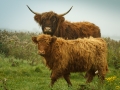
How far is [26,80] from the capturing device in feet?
34.5

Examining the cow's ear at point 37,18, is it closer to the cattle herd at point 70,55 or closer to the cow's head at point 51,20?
the cow's head at point 51,20

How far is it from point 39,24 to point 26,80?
2828 mm

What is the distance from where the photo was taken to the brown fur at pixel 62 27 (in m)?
12.0

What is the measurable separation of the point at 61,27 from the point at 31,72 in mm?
1978

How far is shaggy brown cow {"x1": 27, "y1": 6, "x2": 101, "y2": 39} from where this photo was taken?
11984mm

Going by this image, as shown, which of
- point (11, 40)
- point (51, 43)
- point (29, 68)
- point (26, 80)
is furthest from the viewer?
point (11, 40)

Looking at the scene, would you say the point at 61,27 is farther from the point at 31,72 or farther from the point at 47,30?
the point at 31,72

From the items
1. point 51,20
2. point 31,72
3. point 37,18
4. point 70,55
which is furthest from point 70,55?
point 37,18

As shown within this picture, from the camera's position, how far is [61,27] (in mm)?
12305

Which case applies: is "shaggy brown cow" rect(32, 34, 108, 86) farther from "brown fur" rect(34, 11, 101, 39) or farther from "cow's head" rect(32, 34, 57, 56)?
"brown fur" rect(34, 11, 101, 39)

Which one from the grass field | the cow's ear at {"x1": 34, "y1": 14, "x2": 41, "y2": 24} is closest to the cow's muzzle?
the cow's ear at {"x1": 34, "y1": 14, "x2": 41, "y2": 24}

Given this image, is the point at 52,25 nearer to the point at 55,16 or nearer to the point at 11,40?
the point at 55,16

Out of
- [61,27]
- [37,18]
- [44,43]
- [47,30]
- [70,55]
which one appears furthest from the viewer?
[37,18]

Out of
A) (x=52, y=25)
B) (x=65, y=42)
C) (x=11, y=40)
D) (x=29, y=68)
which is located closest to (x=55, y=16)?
(x=52, y=25)
